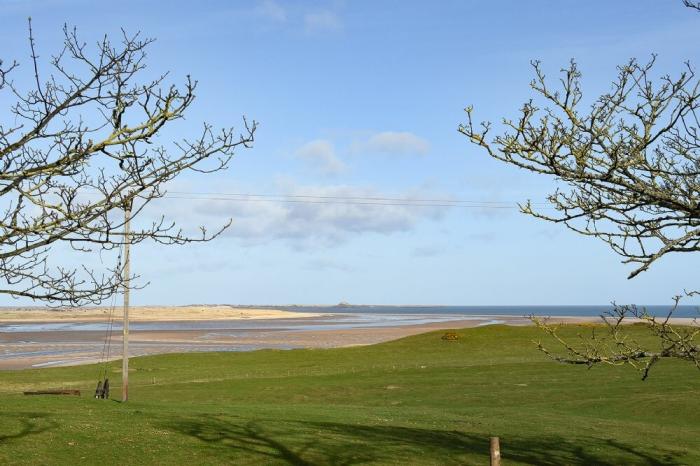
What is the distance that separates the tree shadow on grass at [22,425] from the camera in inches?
598

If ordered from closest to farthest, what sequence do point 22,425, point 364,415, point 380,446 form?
point 22,425
point 380,446
point 364,415

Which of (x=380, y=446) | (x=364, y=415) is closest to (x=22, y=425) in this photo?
(x=380, y=446)

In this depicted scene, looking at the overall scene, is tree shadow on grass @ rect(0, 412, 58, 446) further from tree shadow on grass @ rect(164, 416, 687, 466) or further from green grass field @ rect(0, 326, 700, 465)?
tree shadow on grass @ rect(164, 416, 687, 466)

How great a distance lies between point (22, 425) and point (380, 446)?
7720mm

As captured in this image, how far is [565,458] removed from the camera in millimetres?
15641

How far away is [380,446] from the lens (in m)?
16.3

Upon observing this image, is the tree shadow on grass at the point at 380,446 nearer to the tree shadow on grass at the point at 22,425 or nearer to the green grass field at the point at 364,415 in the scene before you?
the green grass field at the point at 364,415

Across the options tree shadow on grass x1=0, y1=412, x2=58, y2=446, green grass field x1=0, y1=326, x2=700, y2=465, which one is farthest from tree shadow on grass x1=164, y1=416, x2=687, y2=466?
tree shadow on grass x1=0, y1=412, x2=58, y2=446

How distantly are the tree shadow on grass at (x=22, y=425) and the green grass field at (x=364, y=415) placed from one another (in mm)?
43

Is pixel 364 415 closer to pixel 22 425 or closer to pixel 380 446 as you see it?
pixel 380 446

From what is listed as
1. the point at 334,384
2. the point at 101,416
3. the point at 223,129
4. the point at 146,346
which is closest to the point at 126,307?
the point at 101,416

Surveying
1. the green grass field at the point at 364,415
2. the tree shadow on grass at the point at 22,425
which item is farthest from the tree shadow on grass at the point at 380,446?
the tree shadow on grass at the point at 22,425

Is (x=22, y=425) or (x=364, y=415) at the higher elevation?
(x=22, y=425)

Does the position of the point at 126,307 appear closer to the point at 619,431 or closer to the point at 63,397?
the point at 63,397
